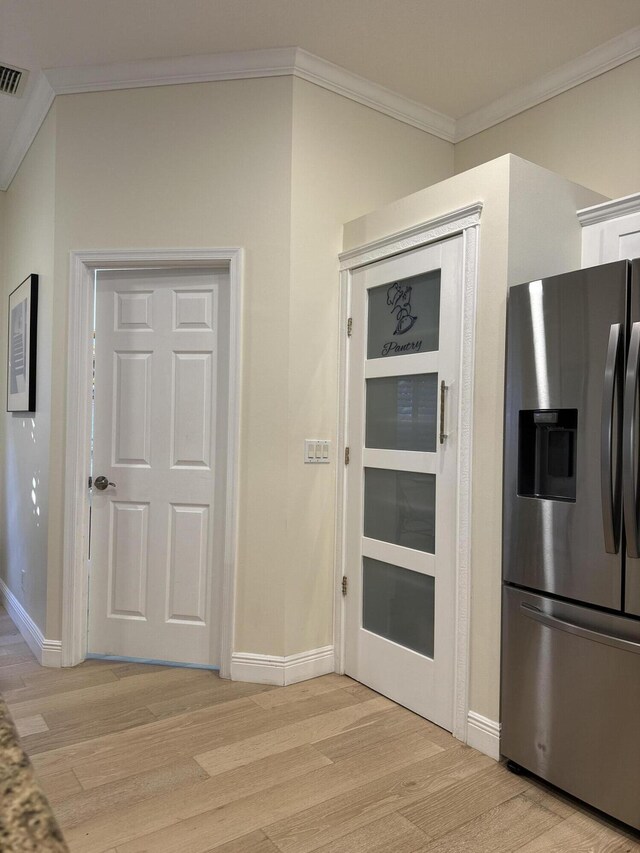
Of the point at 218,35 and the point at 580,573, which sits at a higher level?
the point at 218,35

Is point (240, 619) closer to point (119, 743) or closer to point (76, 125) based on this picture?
point (119, 743)

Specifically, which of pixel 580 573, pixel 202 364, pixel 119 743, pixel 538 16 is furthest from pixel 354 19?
pixel 119 743

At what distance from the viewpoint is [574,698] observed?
1.94 metres

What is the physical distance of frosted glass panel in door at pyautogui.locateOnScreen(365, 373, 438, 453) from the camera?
2566mm

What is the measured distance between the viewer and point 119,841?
1773mm

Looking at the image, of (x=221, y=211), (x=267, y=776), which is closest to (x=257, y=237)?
(x=221, y=211)

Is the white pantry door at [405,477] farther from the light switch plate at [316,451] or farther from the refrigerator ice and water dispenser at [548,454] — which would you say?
the refrigerator ice and water dispenser at [548,454]

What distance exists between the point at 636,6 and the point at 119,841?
11.7ft

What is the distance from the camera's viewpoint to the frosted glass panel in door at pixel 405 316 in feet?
8.41

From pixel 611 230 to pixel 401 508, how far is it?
1.41 m

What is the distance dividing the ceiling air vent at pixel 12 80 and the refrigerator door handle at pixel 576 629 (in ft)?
11.1

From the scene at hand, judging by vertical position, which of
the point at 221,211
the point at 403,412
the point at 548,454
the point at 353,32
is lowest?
the point at 548,454

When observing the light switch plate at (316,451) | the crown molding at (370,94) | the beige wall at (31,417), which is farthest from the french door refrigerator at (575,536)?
the beige wall at (31,417)

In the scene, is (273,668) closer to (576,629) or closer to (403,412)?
(403,412)
